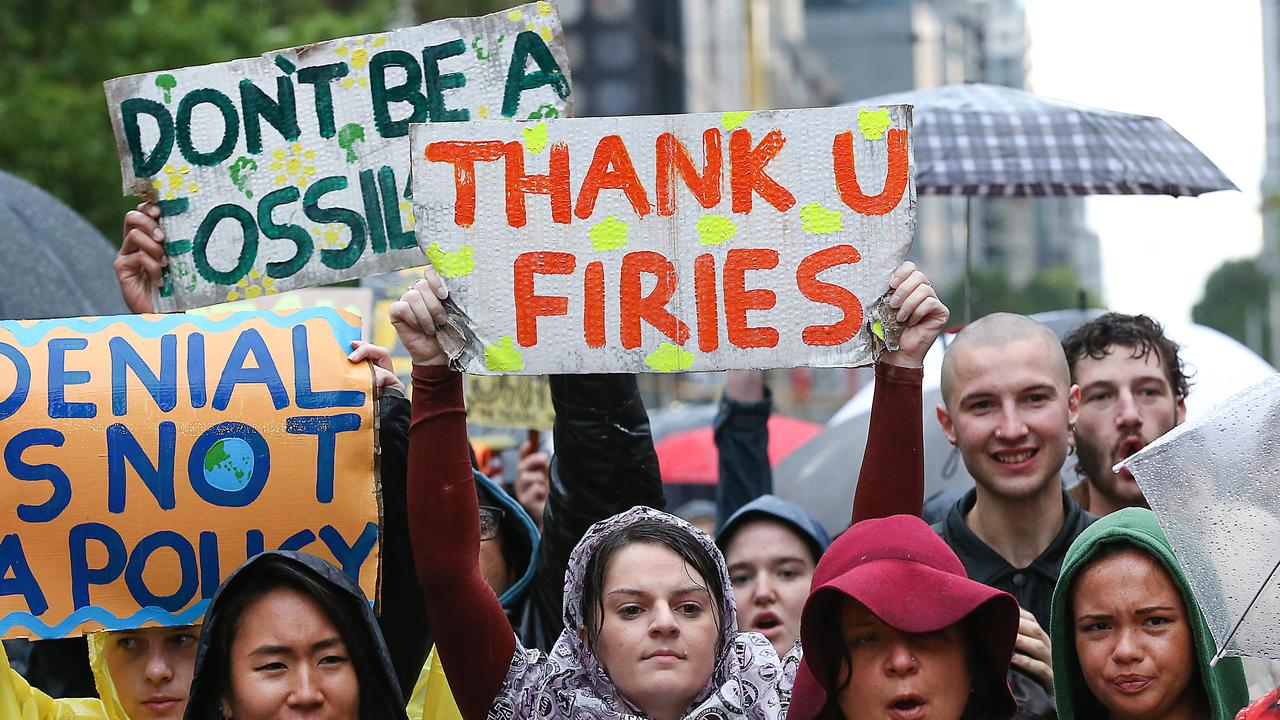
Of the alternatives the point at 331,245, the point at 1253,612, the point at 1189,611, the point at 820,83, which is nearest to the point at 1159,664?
the point at 1189,611

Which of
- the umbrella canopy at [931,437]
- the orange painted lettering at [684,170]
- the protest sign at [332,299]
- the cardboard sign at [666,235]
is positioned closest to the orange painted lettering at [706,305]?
the cardboard sign at [666,235]

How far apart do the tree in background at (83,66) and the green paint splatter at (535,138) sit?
11048mm

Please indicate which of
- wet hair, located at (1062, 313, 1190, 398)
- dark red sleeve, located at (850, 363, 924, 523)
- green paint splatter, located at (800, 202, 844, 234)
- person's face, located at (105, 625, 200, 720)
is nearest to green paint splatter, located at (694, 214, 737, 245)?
green paint splatter, located at (800, 202, 844, 234)

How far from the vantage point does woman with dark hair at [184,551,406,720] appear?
3352 millimetres

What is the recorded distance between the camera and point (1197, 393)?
6141mm

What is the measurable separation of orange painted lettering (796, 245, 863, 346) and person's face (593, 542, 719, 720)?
1.73ft

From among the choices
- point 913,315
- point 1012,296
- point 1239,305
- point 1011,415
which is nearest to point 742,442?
point 1011,415

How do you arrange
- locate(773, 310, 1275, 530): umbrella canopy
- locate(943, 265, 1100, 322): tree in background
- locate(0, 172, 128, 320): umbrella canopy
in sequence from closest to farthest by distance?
locate(773, 310, 1275, 530): umbrella canopy, locate(0, 172, 128, 320): umbrella canopy, locate(943, 265, 1100, 322): tree in background

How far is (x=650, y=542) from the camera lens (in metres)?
3.54

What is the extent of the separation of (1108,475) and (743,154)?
65.1 inches

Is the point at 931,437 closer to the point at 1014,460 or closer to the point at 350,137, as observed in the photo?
the point at 1014,460

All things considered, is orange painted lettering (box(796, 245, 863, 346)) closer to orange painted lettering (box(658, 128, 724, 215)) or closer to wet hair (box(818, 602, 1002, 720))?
orange painted lettering (box(658, 128, 724, 215))

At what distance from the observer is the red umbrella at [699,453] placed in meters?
8.20

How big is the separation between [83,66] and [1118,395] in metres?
11.9
